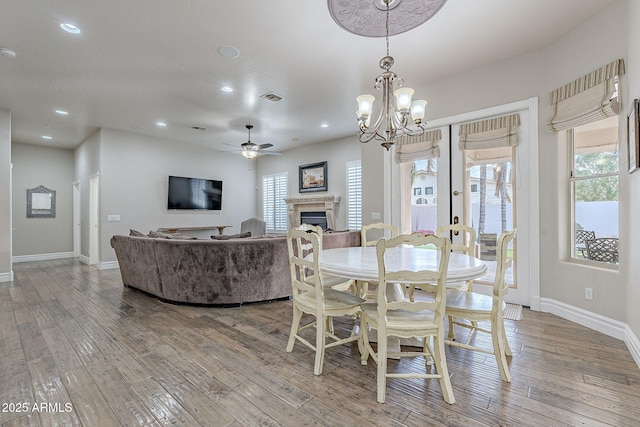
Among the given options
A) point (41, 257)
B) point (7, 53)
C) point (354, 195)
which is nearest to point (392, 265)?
point (7, 53)

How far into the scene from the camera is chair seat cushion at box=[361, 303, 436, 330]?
1727 millimetres

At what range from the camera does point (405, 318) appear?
5.88 feet

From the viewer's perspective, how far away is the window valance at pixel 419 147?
4090 millimetres

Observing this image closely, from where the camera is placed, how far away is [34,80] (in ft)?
13.1

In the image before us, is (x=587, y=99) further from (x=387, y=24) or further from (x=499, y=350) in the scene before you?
(x=499, y=350)

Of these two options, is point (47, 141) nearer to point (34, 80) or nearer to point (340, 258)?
point (34, 80)

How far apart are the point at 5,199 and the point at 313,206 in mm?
5724

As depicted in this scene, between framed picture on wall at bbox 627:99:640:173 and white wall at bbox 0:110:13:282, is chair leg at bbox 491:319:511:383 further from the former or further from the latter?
white wall at bbox 0:110:13:282

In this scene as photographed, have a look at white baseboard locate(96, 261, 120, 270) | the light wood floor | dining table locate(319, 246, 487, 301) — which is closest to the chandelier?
dining table locate(319, 246, 487, 301)

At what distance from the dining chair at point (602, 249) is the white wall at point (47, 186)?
421 inches

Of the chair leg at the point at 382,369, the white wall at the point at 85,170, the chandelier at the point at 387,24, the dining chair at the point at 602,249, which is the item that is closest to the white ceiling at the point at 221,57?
the chandelier at the point at 387,24

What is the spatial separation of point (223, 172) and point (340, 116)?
168 inches

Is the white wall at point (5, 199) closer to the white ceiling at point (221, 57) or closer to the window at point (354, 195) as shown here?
the white ceiling at point (221, 57)

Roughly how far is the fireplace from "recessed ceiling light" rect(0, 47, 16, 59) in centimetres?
574
